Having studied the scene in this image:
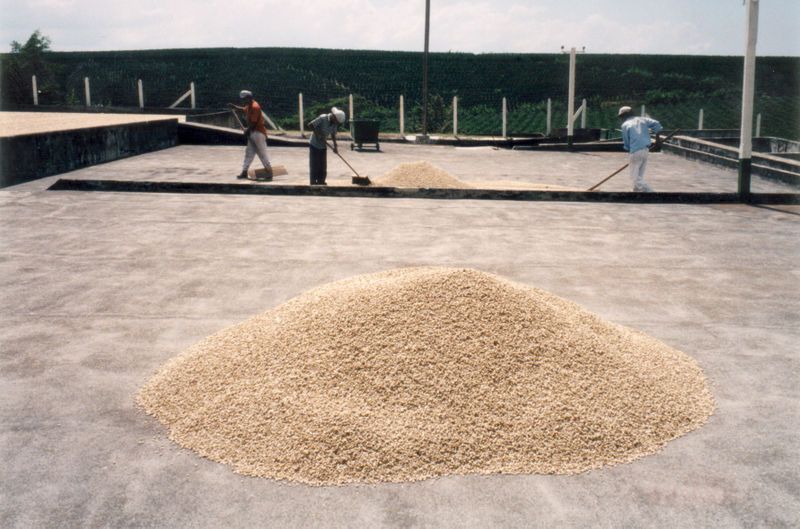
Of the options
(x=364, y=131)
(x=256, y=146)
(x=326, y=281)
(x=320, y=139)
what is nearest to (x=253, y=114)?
(x=256, y=146)

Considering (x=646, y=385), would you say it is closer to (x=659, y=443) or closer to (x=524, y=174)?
(x=659, y=443)

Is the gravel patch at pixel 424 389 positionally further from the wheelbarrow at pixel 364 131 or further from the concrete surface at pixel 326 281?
the wheelbarrow at pixel 364 131

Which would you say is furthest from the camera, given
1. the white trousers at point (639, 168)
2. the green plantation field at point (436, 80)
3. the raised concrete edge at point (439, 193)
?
the green plantation field at point (436, 80)

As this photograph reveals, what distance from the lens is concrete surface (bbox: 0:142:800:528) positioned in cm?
371

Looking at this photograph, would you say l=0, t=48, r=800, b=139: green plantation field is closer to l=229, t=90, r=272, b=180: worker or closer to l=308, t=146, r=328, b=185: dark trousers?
l=229, t=90, r=272, b=180: worker

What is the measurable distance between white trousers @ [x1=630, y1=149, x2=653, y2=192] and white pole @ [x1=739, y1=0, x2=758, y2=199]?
158cm

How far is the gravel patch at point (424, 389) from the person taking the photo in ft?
13.5

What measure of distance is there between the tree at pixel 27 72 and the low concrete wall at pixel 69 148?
18444 mm

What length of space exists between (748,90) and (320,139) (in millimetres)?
7254

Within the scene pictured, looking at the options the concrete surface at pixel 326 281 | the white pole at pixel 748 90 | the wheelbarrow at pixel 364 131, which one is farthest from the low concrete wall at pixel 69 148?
the white pole at pixel 748 90

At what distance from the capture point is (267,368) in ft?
16.0

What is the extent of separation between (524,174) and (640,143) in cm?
451

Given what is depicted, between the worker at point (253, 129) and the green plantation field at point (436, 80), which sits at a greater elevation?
the green plantation field at point (436, 80)

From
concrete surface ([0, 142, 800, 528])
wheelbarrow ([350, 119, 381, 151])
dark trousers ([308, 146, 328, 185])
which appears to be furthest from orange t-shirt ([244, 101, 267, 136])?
wheelbarrow ([350, 119, 381, 151])
